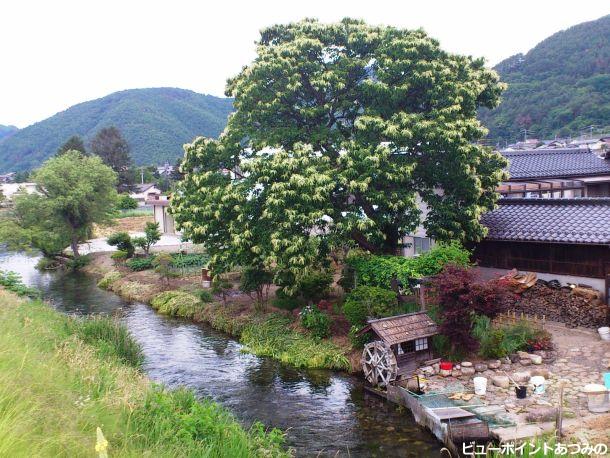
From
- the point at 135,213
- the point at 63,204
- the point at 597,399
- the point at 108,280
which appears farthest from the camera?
the point at 135,213

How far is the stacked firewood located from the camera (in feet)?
55.5

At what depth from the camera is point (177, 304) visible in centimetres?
2614

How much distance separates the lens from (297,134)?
65.6 feet

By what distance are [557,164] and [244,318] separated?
20.9 m

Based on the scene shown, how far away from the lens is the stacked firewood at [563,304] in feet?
55.5

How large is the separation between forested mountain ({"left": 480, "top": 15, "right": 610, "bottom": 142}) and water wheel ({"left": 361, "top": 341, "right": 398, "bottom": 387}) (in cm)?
7716

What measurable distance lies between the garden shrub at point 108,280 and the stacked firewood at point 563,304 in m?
25.1

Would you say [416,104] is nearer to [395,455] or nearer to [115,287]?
[395,455]

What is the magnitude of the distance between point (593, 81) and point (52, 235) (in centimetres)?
8064

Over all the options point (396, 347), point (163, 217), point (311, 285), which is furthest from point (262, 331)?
point (163, 217)

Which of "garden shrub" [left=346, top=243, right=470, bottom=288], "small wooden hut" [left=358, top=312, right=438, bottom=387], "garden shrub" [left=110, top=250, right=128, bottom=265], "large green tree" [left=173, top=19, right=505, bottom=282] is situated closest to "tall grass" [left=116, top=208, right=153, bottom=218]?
"garden shrub" [left=110, top=250, right=128, bottom=265]

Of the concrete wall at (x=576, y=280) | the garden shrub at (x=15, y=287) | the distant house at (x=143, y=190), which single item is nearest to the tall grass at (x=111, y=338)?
the garden shrub at (x=15, y=287)

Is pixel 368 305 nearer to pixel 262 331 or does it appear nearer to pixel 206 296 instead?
pixel 262 331

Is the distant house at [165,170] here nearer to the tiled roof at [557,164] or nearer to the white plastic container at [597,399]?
the tiled roof at [557,164]
